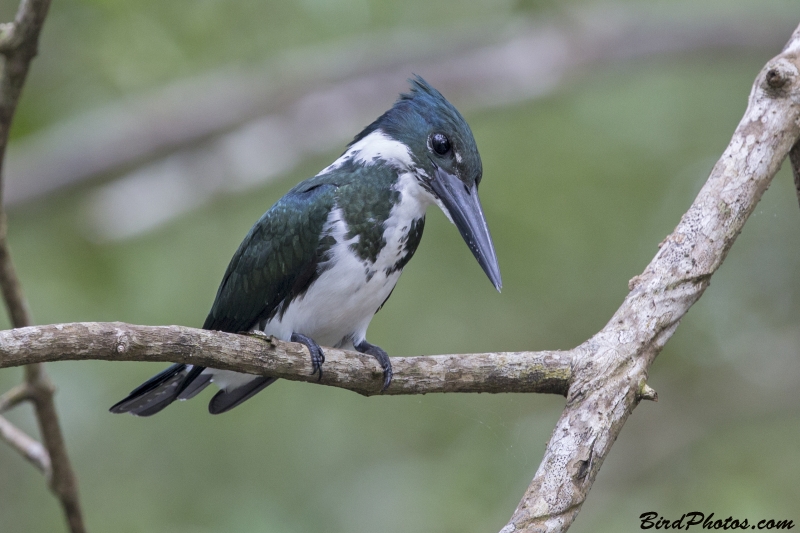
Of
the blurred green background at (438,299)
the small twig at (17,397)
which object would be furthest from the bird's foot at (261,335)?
the blurred green background at (438,299)

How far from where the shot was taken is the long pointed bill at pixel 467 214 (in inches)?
117

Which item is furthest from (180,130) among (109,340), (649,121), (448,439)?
(109,340)

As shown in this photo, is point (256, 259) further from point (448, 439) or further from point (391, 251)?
point (448, 439)

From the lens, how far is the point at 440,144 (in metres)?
3.11

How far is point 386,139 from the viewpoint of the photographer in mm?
3270

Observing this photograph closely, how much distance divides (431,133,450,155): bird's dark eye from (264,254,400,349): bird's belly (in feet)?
1.52

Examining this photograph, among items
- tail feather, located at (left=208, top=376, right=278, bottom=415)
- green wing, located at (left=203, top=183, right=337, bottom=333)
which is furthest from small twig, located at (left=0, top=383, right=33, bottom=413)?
green wing, located at (left=203, top=183, right=337, bottom=333)

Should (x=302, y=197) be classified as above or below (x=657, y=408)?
below

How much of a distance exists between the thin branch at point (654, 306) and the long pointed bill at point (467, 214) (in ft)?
1.97

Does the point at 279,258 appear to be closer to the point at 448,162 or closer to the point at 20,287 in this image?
the point at 448,162

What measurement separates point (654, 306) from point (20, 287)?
212cm

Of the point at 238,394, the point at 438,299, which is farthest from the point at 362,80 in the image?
the point at 238,394

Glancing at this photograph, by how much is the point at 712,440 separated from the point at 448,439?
1633mm

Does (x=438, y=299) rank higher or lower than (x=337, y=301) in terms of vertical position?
higher
